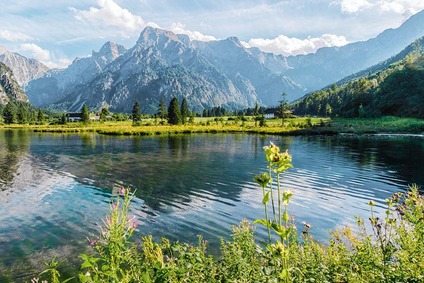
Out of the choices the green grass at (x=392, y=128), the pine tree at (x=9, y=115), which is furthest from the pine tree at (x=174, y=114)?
the pine tree at (x=9, y=115)

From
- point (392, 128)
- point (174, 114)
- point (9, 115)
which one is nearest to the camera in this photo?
point (392, 128)

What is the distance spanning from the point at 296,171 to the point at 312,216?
1825cm

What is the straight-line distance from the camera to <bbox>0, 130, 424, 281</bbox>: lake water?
696 inches

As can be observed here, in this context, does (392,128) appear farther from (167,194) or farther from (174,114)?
(167,194)

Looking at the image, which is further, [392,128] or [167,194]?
[392,128]

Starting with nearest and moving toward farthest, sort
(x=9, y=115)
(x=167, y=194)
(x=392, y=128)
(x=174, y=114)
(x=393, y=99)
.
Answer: (x=167, y=194), (x=392, y=128), (x=174, y=114), (x=393, y=99), (x=9, y=115)

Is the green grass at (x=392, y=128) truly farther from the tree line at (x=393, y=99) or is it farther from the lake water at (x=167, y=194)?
the lake water at (x=167, y=194)

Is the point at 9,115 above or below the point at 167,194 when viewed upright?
above

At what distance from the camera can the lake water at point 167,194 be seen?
1769 cm

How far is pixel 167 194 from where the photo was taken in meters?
27.3

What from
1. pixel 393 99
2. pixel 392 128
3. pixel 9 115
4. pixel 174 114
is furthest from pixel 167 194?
pixel 9 115

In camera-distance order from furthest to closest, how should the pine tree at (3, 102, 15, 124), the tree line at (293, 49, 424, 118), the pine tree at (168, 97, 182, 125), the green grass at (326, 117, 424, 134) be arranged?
1. the pine tree at (3, 102, 15, 124)
2. the tree line at (293, 49, 424, 118)
3. the pine tree at (168, 97, 182, 125)
4. the green grass at (326, 117, 424, 134)

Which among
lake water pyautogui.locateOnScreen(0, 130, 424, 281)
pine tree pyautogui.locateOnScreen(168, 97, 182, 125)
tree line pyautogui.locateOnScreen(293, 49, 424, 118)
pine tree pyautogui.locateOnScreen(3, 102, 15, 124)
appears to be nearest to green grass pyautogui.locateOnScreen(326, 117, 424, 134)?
tree line pyautogui.locateOnScreen(293, 49, 424, 118)

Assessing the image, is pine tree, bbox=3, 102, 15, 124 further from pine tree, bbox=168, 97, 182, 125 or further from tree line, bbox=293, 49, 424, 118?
tree line, bbox=293, 49, 424, 118
